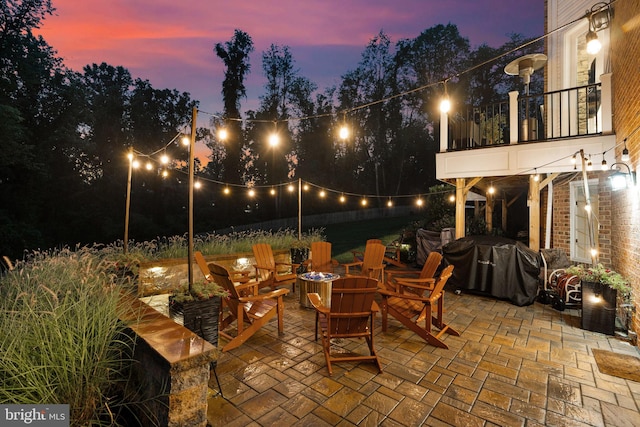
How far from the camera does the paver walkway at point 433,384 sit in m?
2.37

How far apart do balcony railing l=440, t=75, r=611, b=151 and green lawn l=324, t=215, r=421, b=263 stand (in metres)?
5.85

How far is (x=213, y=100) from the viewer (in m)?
22.4

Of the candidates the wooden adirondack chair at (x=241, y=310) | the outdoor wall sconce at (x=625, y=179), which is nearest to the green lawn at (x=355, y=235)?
the wooden adirondack chair at (x=241, y=310)

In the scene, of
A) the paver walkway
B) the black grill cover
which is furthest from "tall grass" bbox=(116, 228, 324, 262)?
the black grill cover

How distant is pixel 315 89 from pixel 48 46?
17431 mm

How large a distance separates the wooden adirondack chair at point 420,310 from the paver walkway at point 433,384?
14 centimetres

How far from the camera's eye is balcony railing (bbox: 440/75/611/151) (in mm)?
6109

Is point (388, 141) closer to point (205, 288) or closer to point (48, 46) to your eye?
point (48, 46)

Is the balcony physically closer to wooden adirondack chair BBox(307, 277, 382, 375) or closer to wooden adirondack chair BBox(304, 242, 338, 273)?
wooden adirondack chair BBox(304, 242, 338, 273)

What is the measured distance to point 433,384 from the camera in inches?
111

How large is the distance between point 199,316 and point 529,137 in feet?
23.9

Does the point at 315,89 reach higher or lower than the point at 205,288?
higher

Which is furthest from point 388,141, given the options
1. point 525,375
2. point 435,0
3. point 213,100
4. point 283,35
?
point 525,375

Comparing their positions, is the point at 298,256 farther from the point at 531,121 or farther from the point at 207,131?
the point at 207,131
